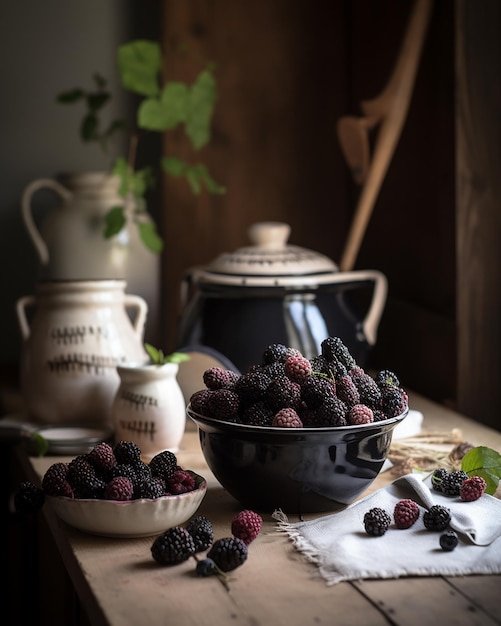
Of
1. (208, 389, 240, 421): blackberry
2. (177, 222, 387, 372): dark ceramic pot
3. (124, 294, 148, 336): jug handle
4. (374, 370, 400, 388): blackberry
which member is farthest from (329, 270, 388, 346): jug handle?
(208, 389, 240, 421): blackberry

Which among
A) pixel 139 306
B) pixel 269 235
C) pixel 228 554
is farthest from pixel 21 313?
pixel 228 554

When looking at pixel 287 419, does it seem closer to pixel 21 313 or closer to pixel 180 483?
pixel 180 483

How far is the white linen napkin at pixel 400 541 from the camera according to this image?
39.9 inches

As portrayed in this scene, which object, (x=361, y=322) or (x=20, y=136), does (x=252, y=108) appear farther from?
(x=361, y=322)

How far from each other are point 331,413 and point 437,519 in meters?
0.16

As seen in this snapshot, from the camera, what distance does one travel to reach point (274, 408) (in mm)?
1170

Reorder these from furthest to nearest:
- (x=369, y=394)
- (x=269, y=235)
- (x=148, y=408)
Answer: (x=269, y=235) < (x=148, y=408) < (x=369, y=394)

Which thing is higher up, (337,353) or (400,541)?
(337,353)

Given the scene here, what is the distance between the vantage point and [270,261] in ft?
5.97

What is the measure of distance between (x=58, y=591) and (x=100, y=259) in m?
0.82

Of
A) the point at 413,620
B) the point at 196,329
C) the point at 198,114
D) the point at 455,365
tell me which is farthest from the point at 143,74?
the point at 413,620

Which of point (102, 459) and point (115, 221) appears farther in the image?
point (115, 221)

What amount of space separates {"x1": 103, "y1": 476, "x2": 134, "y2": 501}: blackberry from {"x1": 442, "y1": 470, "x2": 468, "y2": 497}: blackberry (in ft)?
1.22

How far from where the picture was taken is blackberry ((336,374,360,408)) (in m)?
1.17
